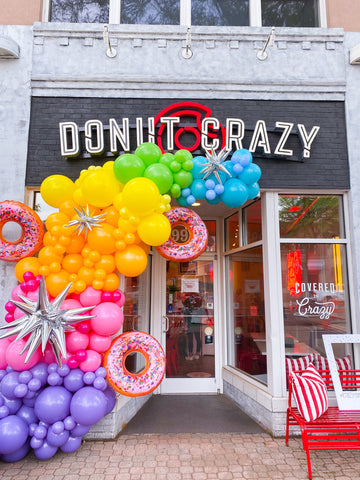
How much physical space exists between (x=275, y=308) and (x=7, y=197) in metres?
3.66

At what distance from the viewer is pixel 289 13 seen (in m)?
4.64

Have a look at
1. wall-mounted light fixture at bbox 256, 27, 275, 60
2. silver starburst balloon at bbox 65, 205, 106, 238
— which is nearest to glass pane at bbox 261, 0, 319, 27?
wall-mounted light fixture at bbox 256, 27, 275, 60

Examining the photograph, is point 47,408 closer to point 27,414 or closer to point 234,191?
point 27,414

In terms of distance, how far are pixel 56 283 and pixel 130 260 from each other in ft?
2.64

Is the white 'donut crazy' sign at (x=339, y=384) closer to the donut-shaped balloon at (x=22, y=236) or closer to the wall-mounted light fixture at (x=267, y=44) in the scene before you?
the donut-shaped balloon at (x=22, y=236)

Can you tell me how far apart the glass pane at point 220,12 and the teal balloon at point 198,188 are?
2854 millimetres

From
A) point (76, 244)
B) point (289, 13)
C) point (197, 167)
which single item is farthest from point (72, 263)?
point (289, 13)

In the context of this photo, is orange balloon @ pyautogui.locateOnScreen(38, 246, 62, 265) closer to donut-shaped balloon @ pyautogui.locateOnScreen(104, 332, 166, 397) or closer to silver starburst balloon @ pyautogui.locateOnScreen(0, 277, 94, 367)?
silver starburst balloon @ pyautogui.locateOnScreen(0, 277, 94, 367)

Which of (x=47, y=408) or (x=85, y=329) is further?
(x=85, y=329)

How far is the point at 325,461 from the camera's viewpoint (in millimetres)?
3002

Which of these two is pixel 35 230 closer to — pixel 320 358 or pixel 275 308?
pixel 275 308

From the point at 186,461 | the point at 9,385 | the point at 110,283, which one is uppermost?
the point at 110,283

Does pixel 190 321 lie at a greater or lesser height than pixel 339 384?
greater

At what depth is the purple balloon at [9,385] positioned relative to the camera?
296cm
